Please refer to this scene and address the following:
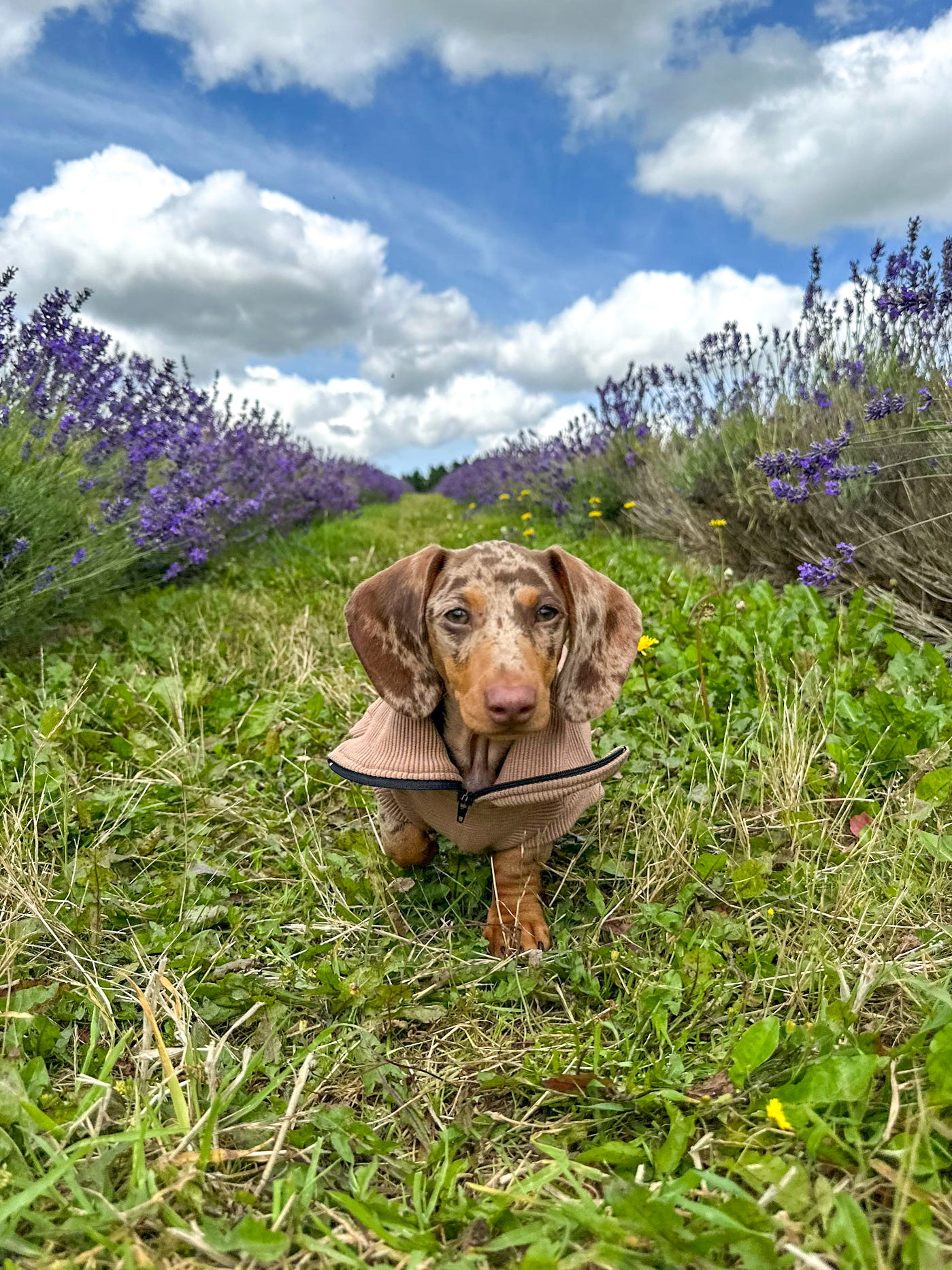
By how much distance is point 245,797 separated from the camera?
9.62ft

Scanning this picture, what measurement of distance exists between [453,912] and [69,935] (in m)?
1.03

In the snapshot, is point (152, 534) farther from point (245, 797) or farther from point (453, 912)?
point (453, 912)

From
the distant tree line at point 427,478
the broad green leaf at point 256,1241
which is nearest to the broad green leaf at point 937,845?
the broad green leaf at point 256,1241

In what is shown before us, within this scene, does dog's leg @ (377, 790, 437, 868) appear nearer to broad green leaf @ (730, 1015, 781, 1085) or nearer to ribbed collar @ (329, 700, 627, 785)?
ribbed collar @ (329, 700, 627, 785)

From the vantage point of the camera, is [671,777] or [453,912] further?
Answer: [671,777]

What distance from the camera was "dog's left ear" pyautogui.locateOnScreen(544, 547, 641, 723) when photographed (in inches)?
78.0

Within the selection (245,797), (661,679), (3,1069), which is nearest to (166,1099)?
(3,1069)

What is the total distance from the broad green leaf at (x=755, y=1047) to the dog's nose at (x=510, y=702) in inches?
29.8

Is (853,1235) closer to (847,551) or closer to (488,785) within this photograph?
(488,785)

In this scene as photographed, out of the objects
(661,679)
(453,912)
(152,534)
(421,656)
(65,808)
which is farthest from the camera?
(152,534)

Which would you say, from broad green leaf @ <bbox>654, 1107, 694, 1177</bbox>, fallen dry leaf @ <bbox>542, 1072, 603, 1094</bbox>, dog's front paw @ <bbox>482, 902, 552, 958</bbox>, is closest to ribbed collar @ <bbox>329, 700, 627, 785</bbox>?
dog's front paw @ <bbox>482, 902, 552, 958</bbox>

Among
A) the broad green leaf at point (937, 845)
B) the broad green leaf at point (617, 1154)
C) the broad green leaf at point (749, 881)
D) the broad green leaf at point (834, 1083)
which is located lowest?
the broad green leaf at point (617, 1154)

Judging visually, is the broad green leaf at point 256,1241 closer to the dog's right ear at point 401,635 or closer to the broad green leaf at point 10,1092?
the broad green leaf at point 10,1092

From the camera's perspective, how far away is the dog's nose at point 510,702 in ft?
5.52
